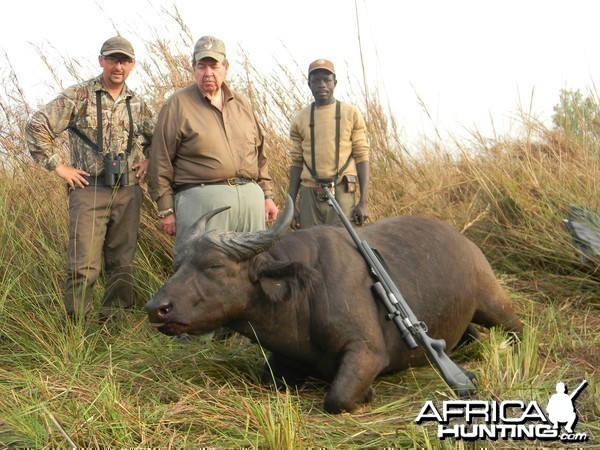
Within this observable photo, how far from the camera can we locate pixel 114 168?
18.1 feet

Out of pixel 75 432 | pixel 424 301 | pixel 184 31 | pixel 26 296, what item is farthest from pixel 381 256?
pixel 184 31

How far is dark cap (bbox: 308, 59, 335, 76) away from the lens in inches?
256

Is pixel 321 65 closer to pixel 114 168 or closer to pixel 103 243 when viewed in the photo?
pixel 114 168

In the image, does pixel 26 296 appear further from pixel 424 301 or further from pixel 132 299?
pixel 424 301

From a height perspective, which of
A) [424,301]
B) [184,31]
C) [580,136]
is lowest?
[424,301]

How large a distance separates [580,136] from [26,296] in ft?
20.9

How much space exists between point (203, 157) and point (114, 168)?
683 mm

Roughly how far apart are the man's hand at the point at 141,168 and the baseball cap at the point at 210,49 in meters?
0.92

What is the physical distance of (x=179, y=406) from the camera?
12.4ft

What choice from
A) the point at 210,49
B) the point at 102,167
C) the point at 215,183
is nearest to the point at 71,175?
the point at 102,167

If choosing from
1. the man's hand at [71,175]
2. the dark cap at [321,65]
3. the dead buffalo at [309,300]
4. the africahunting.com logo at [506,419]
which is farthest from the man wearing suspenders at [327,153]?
the africahunting.com logo at [506,419]

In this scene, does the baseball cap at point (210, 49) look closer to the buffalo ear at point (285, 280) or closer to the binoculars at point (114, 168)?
the binoculars at point (114, 168)

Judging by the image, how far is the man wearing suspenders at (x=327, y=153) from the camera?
21.5 feet

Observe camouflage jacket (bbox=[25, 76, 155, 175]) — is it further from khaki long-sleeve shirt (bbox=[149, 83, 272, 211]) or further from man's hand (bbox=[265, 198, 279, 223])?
man's hand (bbox=[265, 198, 279, 223])
